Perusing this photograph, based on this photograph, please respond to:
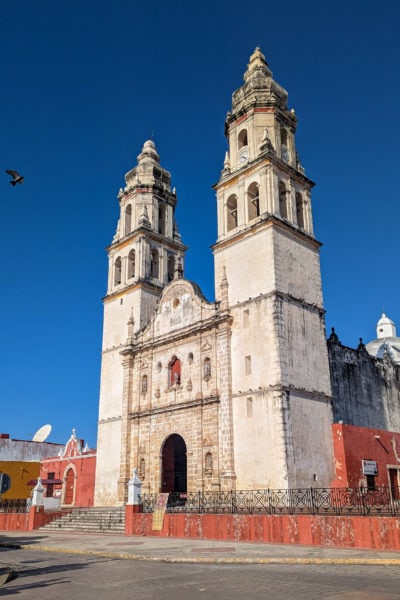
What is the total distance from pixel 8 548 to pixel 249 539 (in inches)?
318

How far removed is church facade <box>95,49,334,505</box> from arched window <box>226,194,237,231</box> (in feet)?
0.23

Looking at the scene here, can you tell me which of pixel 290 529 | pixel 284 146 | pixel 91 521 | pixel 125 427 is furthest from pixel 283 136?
pixel 91 521

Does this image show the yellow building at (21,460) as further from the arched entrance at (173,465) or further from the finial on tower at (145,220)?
the finial on tower at (145,220)

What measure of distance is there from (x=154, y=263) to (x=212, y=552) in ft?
74.7

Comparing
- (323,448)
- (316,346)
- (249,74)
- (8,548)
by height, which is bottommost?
(8,548)

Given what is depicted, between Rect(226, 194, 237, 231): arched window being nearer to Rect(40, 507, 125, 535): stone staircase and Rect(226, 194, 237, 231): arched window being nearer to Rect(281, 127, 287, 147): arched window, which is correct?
Rect(281, 127, 287, 147): arched window

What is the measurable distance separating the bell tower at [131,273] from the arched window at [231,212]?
175 inches

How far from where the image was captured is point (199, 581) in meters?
9.49

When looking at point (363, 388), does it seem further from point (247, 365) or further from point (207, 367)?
point (207, 367)

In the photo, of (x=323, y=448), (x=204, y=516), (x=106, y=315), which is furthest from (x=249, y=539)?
(x=106, y=315)

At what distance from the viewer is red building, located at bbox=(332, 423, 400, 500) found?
23219 mm

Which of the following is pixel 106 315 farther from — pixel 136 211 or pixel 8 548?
pixel 8 548

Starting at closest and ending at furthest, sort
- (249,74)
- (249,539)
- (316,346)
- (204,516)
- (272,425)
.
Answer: (249,539)
(204,516)
(272,425)
(316,346)
(249,74)

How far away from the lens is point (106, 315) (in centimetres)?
3453
